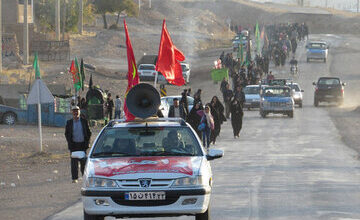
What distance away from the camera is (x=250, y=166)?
2084 cm

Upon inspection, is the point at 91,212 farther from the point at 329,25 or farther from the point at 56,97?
the point at 329,25

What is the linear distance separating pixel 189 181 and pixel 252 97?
35409 millimetres

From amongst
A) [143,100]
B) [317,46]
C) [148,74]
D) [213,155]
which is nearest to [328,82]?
[148,74]

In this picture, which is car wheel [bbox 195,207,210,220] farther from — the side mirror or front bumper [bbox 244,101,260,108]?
front bumper [bbox 244,101,260,108]

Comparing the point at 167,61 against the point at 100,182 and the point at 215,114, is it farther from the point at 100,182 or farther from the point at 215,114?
the point at 100,182

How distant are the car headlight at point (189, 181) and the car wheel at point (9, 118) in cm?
2642

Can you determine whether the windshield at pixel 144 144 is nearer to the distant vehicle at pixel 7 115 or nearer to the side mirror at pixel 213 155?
the side mirror at pixel 213 155

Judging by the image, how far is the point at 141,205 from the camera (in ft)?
35.5

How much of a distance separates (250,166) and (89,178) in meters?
10.1

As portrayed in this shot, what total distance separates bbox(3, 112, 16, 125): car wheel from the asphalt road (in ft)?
27.9

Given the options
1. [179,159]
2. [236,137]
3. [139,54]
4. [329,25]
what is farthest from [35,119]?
[329,25]

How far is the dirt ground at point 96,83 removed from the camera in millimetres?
16203

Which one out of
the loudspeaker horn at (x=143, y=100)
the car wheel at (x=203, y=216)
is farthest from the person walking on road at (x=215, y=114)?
the car wheel at (x=203, y=216)

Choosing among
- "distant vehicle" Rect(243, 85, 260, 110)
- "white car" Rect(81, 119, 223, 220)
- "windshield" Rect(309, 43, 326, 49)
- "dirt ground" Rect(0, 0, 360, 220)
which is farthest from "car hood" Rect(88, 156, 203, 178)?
"windshield" Rect(309, 43, 326, 49)
